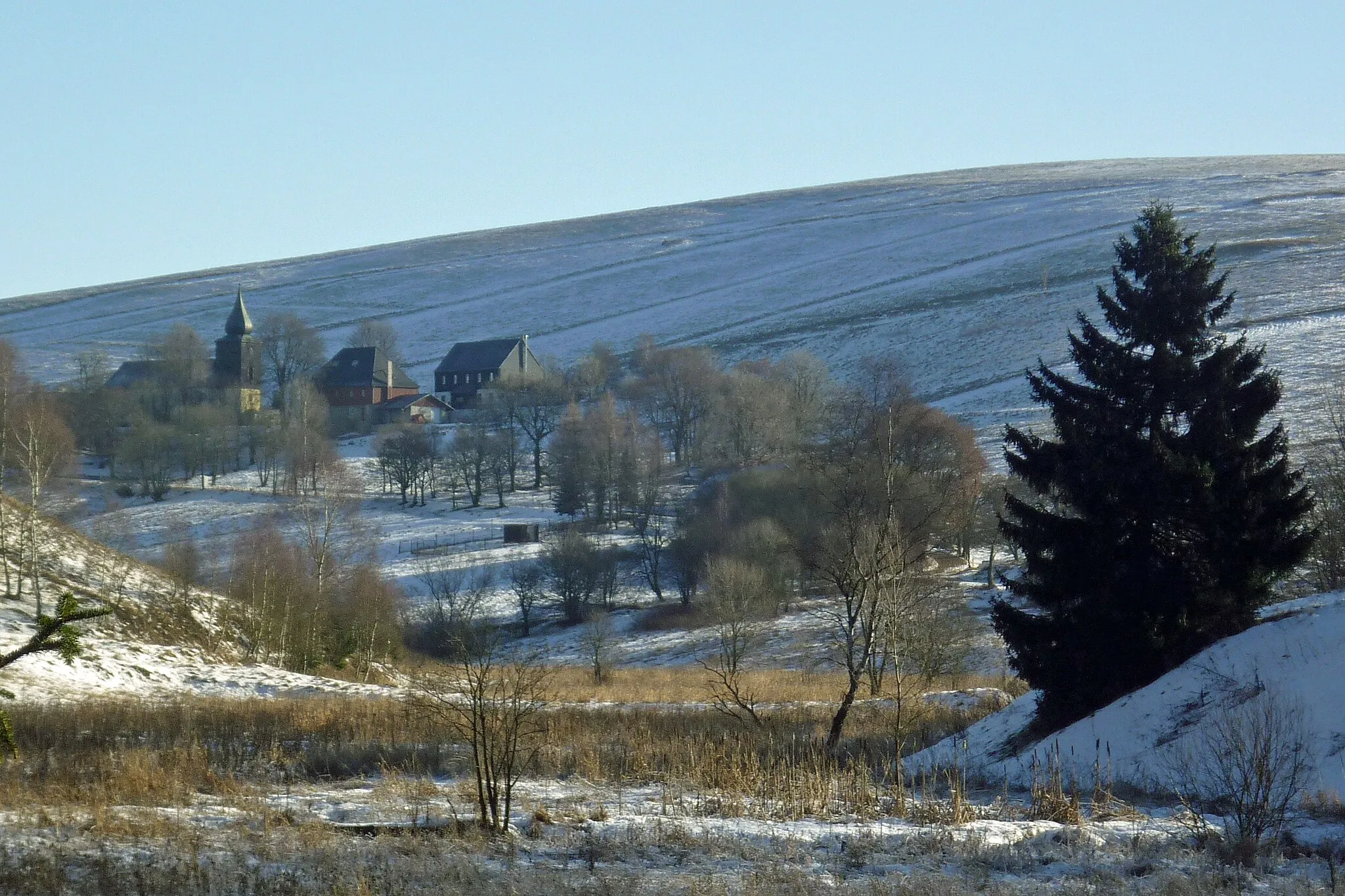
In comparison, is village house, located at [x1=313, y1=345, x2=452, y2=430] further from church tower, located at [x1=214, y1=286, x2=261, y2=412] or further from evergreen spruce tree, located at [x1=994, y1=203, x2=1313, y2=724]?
evergreen spruce tree, located at [x1=994, y1=203, x2=1313, y2=724]

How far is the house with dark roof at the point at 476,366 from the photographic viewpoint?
10875cm

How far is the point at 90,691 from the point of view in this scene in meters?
22.0

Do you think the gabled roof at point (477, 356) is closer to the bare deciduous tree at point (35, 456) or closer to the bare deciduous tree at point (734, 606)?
the bare deciduous tree at point (35, 456)

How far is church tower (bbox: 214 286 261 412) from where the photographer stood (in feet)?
349

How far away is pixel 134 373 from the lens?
343ft

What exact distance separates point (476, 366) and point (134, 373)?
3100 centimetres

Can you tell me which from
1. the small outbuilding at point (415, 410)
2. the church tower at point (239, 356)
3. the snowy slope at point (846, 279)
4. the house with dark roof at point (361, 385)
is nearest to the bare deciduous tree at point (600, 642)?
the snowy slope at point (846, 279)

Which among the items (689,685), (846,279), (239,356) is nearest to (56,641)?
(689,685)

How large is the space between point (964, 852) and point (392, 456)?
69.9m

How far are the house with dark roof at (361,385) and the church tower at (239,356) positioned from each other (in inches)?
231

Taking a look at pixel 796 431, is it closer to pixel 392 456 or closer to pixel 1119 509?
pixel 392 456

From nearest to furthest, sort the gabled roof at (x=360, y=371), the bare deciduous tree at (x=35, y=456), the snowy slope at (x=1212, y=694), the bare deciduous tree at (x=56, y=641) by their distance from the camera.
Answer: the bare deciduous tree at (x=56, y=641) → the snowy slope at (x=1212, y=694) → the bare deciduous tree at (x=35, y=456) → the gabled roof at (x=360, y=371)

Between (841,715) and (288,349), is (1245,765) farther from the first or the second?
(288,349)

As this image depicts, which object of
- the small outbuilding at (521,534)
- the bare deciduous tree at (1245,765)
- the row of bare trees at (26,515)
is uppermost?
the row of bare trees at (26,515)
